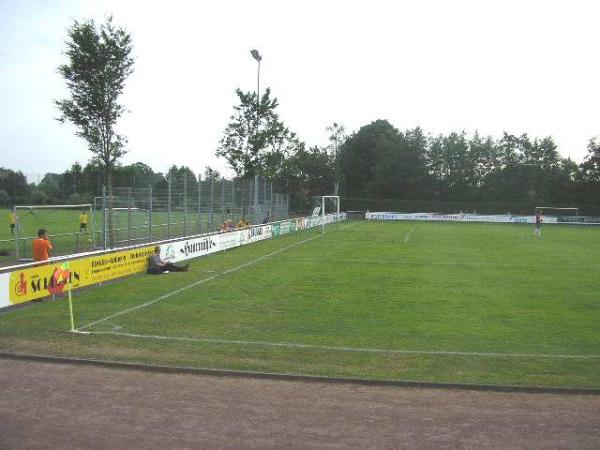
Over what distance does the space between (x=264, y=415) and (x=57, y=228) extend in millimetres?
36038

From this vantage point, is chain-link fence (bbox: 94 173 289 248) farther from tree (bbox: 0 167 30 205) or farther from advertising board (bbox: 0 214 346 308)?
tree (bbox: 0 167 30 205)

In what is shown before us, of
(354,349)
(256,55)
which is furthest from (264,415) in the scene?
(256,55)

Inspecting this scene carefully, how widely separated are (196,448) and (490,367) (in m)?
5.22

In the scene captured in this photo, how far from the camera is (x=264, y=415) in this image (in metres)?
7.04

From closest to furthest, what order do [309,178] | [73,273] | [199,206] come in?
[73,273] → [199,206] → [309,178]

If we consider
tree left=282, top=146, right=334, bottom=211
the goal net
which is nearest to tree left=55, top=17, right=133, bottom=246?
the goal net

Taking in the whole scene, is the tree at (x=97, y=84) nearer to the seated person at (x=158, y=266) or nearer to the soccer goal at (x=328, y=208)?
the seated person at (x=158, y=266)

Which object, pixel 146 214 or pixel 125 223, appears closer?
pixel 125 223

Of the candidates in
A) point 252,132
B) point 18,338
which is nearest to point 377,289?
point 18,338

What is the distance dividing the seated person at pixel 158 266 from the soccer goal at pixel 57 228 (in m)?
3.21

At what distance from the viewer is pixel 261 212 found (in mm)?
41281

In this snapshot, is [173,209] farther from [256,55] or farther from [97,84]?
[256,55]

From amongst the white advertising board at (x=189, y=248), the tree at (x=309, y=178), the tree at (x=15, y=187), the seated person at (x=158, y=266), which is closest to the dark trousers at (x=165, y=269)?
the seated person at (x=158, y=266)

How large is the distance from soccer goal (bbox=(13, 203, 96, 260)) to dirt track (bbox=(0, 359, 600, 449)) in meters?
11.5
